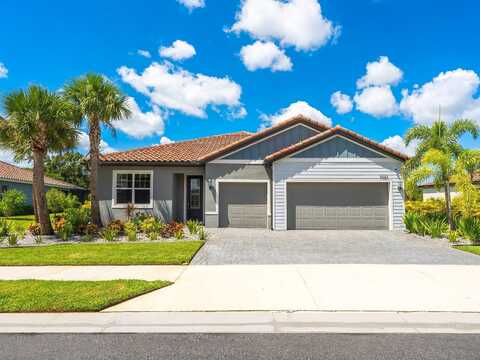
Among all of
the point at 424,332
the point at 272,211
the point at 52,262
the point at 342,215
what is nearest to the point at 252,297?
the point at 424,332

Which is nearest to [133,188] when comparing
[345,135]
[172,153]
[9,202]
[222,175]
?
[172,153]

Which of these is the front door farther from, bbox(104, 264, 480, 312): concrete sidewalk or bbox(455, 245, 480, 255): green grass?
bbox(455, 245, 480, 255): green grass

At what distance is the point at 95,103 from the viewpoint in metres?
11.7

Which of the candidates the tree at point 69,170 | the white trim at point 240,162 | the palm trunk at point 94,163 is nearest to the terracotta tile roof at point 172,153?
the white trim at point 240,162

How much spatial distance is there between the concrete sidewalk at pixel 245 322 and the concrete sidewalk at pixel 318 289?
196 mm

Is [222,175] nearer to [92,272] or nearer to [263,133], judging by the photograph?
Answer: [263,133]

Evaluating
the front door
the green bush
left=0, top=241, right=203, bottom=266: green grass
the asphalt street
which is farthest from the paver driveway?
the green bush

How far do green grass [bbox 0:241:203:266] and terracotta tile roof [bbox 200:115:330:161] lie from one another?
5575 mm

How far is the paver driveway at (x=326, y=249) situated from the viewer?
26.2 ft

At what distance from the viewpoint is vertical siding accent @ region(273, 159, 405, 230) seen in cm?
1377

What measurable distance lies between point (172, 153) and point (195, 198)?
2822 millimetres

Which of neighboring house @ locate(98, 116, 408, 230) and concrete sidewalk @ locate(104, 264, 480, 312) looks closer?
concrete sidewalk @ locate(104, 264, 480, 312)

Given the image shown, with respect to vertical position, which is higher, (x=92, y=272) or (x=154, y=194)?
(x=154, y=194)

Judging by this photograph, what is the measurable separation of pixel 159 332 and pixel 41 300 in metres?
2.36
